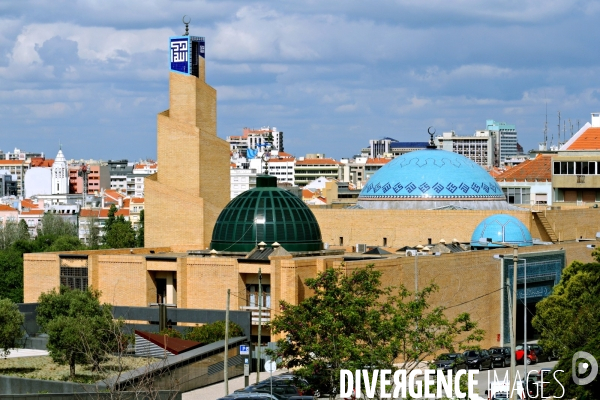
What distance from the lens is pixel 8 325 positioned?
148ft

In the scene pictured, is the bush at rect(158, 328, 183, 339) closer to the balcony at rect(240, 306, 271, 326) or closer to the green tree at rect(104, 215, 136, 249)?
the balcony at rect(240, 306, 271, 326)

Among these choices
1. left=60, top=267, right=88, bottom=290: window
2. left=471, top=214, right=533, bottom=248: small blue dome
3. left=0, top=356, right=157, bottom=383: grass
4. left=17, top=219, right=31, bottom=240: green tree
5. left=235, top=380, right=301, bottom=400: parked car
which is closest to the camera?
left=235, top=380, right=301, bottom=400: parked car

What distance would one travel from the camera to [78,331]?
41.6 meters

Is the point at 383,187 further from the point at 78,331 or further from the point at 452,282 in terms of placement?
the point at 78,331

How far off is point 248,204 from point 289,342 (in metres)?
15.4

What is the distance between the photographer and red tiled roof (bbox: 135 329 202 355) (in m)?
44.1

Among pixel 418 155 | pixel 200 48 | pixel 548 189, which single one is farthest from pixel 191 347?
pixel 548 189

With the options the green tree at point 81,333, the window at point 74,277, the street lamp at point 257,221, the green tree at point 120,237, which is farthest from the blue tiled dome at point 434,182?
the green tree at point 120,237

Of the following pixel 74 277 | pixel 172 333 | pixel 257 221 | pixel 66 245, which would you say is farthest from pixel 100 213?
pixel 172 333

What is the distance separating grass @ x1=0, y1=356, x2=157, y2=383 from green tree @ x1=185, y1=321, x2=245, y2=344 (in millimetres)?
2084

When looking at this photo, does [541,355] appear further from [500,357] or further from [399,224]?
[399,224]

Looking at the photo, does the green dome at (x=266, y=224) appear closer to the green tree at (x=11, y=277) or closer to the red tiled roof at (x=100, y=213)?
the green tree at (x=11, y=277)

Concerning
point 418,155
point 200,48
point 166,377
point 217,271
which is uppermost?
point 200,48

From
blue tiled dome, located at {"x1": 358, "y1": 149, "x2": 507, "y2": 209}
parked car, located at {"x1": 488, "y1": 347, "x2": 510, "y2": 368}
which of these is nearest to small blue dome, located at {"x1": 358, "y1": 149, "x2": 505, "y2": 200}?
blue tiled dome, located at {"x1": 358, "y1": 149, "x2": 507, "y2": 209}
